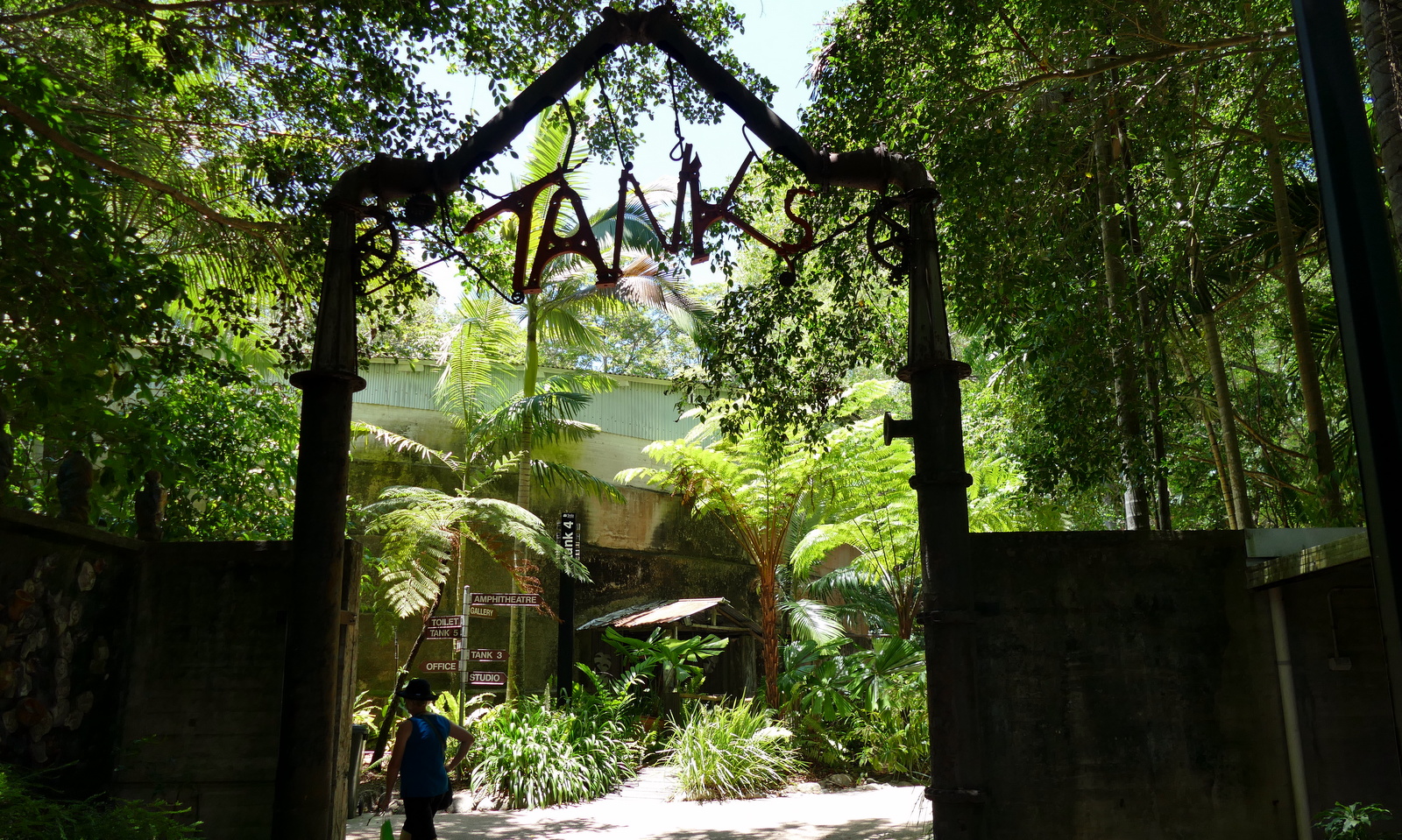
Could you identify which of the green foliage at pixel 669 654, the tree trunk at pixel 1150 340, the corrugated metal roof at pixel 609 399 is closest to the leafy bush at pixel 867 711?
the green foliage at pixel 669 654

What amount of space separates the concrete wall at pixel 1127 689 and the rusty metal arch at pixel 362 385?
2.76ft

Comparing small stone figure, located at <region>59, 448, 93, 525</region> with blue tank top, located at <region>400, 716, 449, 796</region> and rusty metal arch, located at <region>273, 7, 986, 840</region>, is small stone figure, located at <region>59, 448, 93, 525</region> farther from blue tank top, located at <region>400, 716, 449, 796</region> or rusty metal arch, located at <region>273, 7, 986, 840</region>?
blue tank top, located at <region>400, 716, 449, 796</region>

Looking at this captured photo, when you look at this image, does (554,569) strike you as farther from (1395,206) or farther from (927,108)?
(1395,206)

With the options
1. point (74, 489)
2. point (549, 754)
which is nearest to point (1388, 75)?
point (74, 489)

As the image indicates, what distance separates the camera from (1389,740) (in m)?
5.20

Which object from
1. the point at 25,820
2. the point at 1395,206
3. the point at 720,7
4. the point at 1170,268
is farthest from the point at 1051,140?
the point at 25,820

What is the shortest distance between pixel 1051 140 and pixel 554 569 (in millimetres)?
11106

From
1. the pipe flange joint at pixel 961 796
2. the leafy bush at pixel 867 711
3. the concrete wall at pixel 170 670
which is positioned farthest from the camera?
the leafy bush at pixel 867 711

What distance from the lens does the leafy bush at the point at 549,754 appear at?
34.8 ft

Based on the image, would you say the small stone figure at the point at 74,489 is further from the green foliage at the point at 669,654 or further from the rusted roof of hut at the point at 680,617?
the rusted roof of hut at the point at 680,617

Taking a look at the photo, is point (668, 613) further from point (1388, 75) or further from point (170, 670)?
point (1388, 75)

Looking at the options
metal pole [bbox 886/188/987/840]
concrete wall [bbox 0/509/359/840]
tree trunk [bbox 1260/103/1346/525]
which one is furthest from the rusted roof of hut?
metal pole [bbox 886/188/987/840]

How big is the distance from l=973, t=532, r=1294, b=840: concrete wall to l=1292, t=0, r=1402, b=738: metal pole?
2119 millimetres

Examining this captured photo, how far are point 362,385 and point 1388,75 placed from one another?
4.31 meters
